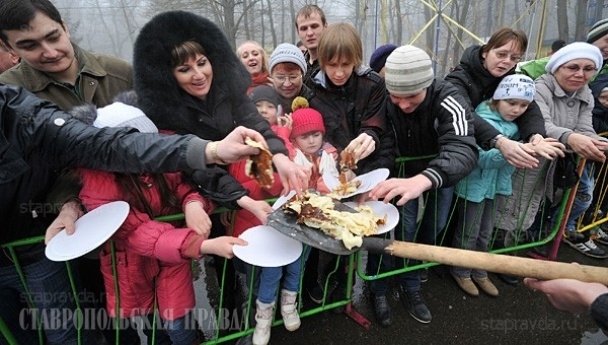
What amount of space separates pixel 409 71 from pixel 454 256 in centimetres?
129

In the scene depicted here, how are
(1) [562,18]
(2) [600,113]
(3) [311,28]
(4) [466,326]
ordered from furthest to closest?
1. (1) [562,18]
2. (3) [311,28]
3. (2) [600,113]
4. (4) [466,326]

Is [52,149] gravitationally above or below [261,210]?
above

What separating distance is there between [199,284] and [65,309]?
150 cm

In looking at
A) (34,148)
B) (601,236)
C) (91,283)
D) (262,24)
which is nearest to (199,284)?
(91,283)

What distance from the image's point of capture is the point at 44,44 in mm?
2104

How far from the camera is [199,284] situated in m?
3.50

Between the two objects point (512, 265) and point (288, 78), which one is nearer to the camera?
point (512, 265)

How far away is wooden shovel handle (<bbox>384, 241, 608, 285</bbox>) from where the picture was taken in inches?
58.9

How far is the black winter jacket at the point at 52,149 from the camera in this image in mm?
1685

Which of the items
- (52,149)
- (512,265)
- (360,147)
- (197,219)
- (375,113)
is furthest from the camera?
(375,113)

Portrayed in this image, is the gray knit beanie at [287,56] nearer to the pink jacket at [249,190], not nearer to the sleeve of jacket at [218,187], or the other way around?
the pink jacket at [249,190]

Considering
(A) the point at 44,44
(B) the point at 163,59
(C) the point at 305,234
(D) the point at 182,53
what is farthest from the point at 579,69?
(A) the point at 44,44

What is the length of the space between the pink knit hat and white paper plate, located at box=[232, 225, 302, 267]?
39.1 inches

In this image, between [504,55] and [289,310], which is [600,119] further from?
[289,310]
